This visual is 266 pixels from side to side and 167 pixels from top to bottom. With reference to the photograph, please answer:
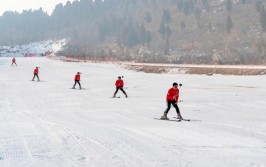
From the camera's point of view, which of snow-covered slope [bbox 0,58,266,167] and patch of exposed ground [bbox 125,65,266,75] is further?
patch of exposed ground [bbox 125,65,266,75]

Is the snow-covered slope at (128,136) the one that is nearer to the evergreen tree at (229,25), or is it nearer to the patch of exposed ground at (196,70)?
the patch of exposed ground at (196,70)

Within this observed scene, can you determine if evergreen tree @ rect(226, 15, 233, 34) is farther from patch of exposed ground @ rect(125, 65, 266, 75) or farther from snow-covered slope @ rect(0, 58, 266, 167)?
snow-covered slope @ rect(0, 58, 266, 167)

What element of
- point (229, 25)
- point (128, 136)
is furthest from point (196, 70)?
point (229, 25)

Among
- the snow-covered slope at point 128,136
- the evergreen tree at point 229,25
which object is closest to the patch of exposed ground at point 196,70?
the snow-covered slope at point 128,136

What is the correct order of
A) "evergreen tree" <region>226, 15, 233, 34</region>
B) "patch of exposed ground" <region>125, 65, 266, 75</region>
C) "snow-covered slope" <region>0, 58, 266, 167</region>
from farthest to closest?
"evergreen tree" <region>226, 15, 233, 34</region> → "patch of exposed ground" <region>125, 65, 266, 75</region> → "snow-covered slope" <region>0, 58, 266, 167</region>

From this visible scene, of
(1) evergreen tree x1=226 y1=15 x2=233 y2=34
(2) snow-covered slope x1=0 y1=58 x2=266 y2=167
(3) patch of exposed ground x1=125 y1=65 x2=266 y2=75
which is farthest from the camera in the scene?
(1) evergreen tree x1=226 y1=15 x2=233 y2=34

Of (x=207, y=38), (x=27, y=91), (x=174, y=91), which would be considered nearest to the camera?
(x=174, y=91)

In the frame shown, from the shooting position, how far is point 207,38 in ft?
559

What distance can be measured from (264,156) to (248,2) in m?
195

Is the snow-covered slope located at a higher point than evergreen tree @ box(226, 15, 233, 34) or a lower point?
lower

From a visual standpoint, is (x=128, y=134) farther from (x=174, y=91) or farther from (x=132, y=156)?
(x=174, y=91)

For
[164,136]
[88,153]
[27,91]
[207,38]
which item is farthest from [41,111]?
[207,38]

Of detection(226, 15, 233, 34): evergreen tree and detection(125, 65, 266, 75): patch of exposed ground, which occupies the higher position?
detection(226, 15, 233, 34): evergreen tree

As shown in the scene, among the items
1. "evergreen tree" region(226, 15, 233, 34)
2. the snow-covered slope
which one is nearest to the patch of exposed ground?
the snow-covered slope
